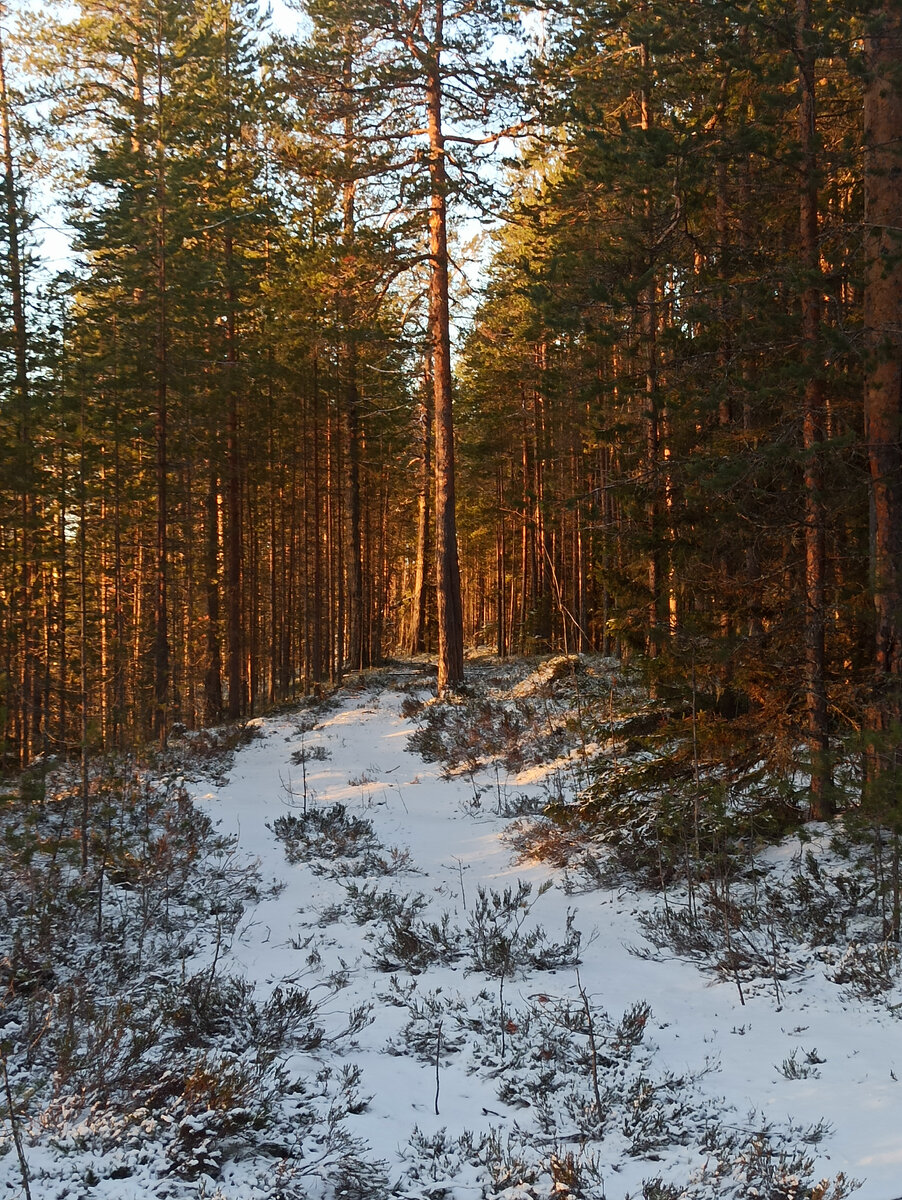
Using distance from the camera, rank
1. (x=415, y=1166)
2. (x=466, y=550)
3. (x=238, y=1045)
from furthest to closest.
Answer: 1. (x=466, y=550)
2. (x=238, y=1045)
3. (x=415, y=1166)

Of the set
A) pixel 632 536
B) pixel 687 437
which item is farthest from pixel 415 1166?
pixel 687 437

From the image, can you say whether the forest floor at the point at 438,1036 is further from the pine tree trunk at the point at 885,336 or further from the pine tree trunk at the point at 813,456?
the pine tree trunk at the point at 885,336

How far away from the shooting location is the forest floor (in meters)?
3.57

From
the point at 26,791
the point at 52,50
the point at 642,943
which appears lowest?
the point at 642,943

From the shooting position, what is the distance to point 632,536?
8.77 metres

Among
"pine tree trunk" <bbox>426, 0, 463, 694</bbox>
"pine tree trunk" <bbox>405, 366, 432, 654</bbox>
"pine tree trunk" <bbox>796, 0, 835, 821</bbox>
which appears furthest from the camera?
"pine tree trunk" <bbox>405, 366, 432, 654</bbox>

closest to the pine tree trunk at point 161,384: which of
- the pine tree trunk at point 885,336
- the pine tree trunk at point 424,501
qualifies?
the pine tree trunk at point 424,501

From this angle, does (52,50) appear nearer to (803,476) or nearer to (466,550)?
(803,476)

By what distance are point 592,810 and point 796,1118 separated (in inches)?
174

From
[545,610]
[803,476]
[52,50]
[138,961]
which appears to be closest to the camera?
[138,961]

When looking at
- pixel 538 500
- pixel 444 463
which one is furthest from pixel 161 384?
pixel 538 500

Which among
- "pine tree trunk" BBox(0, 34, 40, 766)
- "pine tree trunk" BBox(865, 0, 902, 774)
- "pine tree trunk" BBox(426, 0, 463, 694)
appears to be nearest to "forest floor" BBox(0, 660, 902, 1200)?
"pine tree trunk" BBox(865, 0, 902, 774)

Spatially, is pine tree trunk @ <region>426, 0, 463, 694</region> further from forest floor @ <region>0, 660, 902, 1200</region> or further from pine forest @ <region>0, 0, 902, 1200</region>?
forest floor @ <region>0, 660, 902, 1200</region>

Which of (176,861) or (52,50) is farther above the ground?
(52,50)
